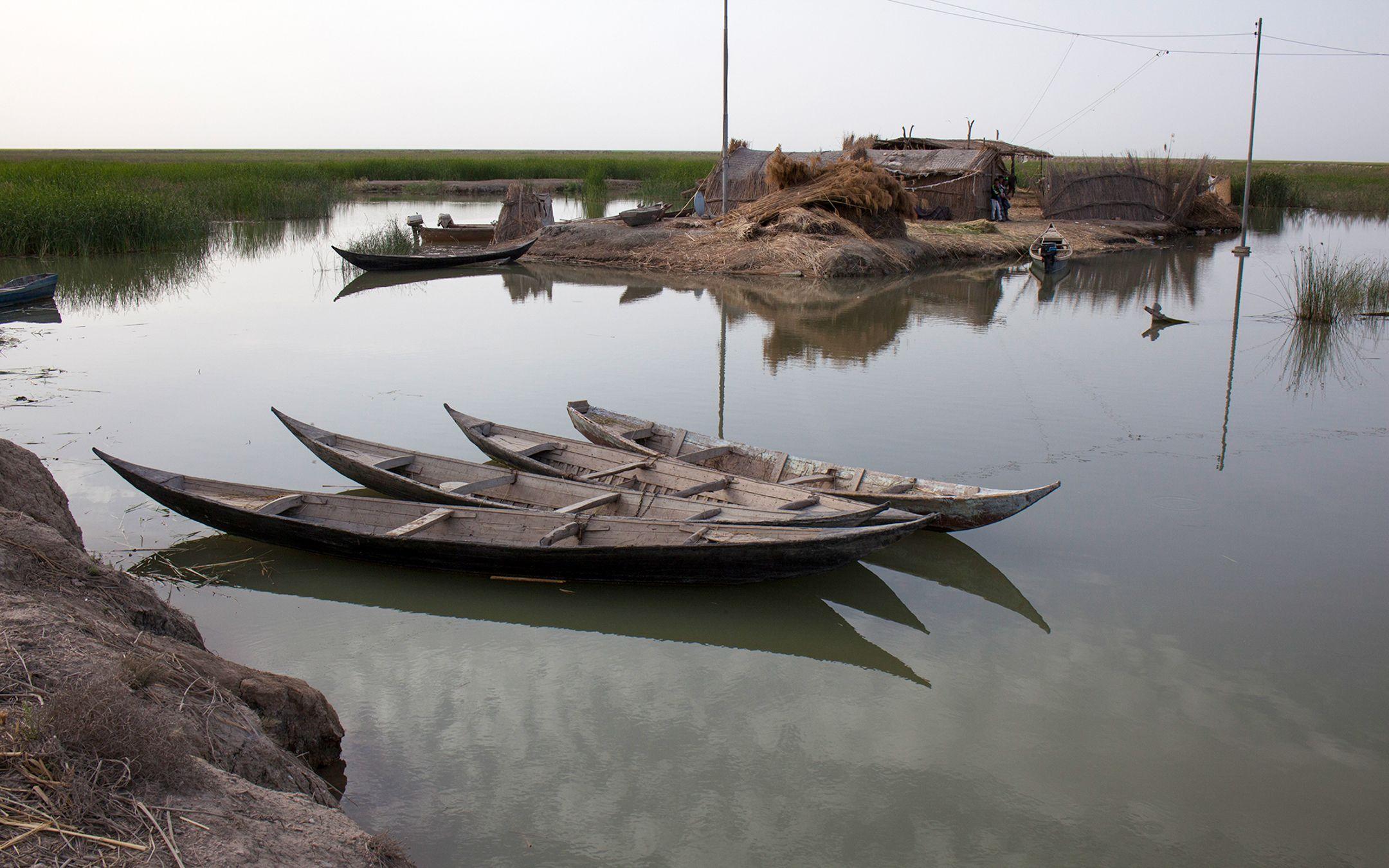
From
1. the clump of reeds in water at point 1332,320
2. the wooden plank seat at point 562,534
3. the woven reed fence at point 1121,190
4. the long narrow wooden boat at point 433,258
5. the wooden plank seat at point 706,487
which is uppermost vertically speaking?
the woven reed fence at point 1121,190

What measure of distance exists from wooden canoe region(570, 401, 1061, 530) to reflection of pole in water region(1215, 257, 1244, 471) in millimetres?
2704

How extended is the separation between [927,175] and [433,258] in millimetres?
12945

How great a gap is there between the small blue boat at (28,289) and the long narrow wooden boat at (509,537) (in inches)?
336

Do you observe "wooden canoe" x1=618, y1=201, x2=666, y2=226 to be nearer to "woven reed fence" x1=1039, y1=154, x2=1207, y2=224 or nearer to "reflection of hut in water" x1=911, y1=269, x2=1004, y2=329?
"reflection of hut in water" x1=911, y1=269, x2=1004, y2=329

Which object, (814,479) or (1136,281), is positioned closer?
(814,479)

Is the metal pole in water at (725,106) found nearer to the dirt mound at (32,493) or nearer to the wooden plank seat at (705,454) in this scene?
the wooden plank seat at (705,454)

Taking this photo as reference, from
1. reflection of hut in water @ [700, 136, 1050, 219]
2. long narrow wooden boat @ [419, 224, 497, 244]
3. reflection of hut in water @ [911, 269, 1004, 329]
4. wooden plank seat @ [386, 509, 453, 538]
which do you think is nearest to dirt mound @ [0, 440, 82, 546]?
wooden plank seat @ [386, 509, 453, 538]

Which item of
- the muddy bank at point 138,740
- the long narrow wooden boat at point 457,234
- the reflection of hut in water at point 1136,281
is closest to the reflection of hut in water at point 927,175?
the reflection of hut in water at point 1136,281

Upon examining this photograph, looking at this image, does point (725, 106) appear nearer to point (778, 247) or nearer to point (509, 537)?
point (778, 247)

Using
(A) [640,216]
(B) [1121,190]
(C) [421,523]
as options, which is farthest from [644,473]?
(B) [1121,190]

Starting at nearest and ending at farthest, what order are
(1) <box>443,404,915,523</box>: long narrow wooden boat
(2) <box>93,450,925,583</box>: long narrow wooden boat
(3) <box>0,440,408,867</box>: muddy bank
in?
(3) <box>0,440,408,867</box>: muddy bank < (2) <box>93,450,925,583</box>: long narrow wooden boat < (1) <box>443,404,915,523</box>: long narrow wooden boat

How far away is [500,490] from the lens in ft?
19.1

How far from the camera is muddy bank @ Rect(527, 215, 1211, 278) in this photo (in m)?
17.7

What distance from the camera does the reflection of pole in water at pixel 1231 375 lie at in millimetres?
7355
